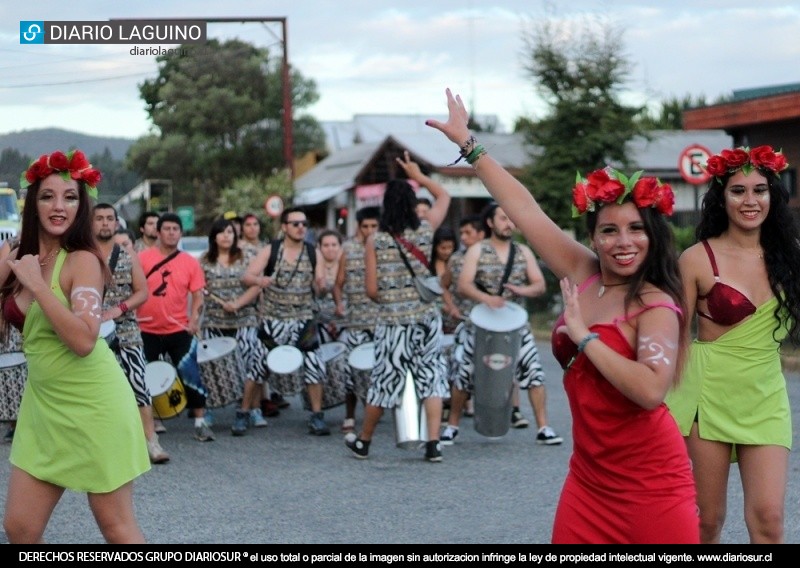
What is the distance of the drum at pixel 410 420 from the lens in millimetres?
9664

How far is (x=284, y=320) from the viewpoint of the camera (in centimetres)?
1148

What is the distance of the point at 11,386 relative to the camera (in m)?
10.4

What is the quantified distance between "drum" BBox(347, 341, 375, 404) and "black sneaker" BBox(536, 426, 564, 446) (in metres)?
1.45

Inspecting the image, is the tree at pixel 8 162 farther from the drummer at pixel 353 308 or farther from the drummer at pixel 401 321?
the drummer at pixel 353 308

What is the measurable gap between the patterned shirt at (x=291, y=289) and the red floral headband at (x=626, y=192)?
7.23m

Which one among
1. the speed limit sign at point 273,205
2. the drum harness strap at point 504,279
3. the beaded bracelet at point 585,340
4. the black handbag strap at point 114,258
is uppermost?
the beaded bracelet at point 585,340

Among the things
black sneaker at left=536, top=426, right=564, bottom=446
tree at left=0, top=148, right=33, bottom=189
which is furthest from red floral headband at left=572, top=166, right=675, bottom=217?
black sneaker at left=536, top=426, right=564, bottom=446

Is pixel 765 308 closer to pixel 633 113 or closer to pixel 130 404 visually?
pixel 130 404

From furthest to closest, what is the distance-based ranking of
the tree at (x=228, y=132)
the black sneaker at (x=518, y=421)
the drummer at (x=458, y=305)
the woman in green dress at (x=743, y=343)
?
the tree at (x=228, y=132)
the black sneaker at (x=518, y=421)
the drummer at (x=458, y=305)
the woman in green dress at (x=743, y=343)

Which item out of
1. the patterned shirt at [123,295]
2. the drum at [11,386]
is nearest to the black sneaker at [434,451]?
the patterned shirt at [123,295]

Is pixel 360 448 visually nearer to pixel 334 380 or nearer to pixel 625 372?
pixel 334 380

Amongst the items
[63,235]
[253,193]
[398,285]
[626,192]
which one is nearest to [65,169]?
[63,235]

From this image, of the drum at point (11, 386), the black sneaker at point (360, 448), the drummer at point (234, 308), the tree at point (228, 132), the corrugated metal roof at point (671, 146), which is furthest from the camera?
the tree at point (228, 132)

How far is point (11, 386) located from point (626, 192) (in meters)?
7.23
